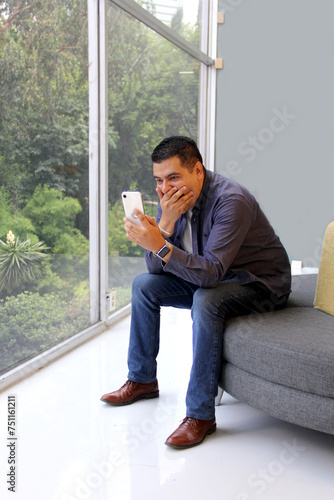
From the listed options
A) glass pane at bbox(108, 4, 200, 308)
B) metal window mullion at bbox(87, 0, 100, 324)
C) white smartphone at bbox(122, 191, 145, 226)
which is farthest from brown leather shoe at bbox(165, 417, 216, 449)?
glass pane at bbox(108, 4, 200, 308)

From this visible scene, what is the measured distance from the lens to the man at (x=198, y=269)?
179 cm

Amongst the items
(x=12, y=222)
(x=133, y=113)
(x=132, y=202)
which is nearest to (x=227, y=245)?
(x=132, y=202)

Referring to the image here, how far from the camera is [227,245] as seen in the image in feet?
6.00

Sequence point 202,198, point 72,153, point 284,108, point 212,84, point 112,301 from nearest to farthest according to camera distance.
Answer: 1. point 202,198
2. point 72,153
3. point 112,301
4. point 284,108
5. point 212,84

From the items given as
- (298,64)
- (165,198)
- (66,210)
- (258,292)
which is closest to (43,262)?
(66,210)

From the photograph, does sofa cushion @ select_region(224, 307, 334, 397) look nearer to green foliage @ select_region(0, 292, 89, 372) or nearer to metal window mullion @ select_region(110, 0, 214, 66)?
green foliage @ select_region(0, 292, 89, 372)

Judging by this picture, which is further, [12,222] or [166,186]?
[12,222]

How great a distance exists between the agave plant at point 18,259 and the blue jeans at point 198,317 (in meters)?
0.51

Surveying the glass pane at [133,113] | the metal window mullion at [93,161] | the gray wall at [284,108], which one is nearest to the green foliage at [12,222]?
the metal window mullion at [93,161]

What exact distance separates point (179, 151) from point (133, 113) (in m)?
1.60

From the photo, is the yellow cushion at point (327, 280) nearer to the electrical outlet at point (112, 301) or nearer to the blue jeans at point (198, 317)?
the blue jeans at point (198, 317)

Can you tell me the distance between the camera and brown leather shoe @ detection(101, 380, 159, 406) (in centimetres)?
204

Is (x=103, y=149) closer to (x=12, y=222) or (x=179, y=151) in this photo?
(x=12, y=222)

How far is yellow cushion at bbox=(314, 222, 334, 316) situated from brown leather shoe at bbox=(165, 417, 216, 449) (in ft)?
2.16
